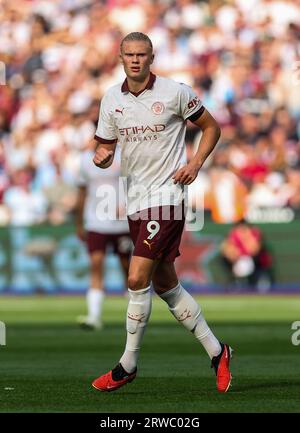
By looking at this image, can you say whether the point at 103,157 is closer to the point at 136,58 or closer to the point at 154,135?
the point at 154,135

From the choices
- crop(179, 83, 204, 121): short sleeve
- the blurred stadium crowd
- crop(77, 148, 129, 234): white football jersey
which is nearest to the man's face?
crop(179, 83, 204, 121): short sleeve

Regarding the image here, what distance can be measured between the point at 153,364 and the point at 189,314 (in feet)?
7.43

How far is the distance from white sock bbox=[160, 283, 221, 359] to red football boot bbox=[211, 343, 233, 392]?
5 centimetres

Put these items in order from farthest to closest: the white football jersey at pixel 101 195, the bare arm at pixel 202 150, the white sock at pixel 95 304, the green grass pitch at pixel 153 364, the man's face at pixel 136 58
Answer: the white football jersey at pixel 101 195 < the white sock at pixel 95 304 < the man's face at pixel 136 58 < the bare arm at pixel 202 150 < the green grass pitch at pixel 153 364

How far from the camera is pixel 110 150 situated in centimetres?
897

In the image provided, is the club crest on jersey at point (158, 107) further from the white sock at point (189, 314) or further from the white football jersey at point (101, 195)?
the white football jersey at point (101, 195)

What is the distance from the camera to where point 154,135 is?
8828mm

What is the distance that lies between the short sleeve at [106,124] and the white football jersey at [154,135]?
6 centimetres

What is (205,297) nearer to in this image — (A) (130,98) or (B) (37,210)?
(B) (37,210)

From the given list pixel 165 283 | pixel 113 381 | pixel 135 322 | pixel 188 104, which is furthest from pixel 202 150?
pixel 113 381

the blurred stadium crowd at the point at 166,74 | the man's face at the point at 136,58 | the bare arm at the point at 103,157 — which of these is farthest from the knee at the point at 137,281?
the blurred stadium crowd at the point at 166,74

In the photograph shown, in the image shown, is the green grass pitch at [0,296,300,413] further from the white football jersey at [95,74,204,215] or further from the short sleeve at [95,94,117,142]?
the short sleeve at [95,94,117,142]

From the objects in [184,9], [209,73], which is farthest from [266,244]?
[184,9]

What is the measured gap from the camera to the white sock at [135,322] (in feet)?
Answer: 28.8
